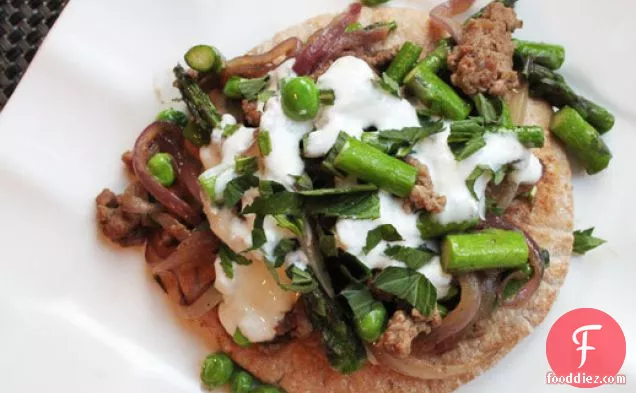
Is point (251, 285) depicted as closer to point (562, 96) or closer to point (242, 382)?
point (242, 382)

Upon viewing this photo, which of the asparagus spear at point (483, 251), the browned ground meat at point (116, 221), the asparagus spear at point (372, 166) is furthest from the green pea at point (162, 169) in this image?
the asparagus spear at point (483, 251)

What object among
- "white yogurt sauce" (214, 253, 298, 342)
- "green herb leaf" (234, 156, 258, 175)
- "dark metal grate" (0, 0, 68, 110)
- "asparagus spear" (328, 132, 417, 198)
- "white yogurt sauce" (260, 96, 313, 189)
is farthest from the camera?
"dark metal grate" (0, 0, 68, 110)

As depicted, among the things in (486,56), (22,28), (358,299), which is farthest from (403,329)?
(22,28)

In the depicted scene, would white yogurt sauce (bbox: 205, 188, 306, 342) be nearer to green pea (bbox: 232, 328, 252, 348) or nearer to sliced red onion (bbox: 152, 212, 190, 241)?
green pea (bbox: 232, 328, 252, 348)

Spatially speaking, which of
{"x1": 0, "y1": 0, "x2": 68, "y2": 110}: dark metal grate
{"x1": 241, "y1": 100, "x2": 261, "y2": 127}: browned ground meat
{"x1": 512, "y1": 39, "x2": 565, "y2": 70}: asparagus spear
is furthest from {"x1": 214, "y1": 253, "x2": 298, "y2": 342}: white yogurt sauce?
{"x1": 0, "y1": 0, "x2": 68, "y2": 110}: dark metal grate

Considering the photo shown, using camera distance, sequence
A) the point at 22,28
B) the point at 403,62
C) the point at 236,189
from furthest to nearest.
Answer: the point at 22,28
the point at 403,62
the point at 236,189

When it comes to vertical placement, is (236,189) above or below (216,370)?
above

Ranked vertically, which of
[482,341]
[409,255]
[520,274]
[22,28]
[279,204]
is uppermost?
[22,28]
